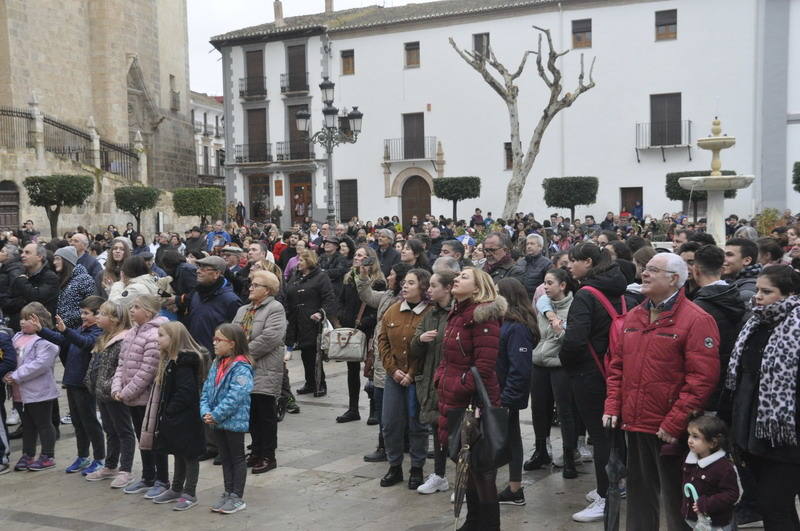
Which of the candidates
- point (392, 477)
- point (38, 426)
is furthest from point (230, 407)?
point (38, 426)

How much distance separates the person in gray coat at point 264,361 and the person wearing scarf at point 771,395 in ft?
11.8

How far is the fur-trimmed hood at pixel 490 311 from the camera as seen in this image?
537 centimetres

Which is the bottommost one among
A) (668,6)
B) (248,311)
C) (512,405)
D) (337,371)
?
(337,371)

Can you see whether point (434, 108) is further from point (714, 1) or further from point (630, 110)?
point (714, 1)

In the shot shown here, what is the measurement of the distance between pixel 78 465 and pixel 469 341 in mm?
3807

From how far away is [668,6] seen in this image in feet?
104

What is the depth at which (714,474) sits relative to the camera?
4414mm

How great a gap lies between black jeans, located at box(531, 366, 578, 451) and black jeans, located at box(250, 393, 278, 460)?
208cm

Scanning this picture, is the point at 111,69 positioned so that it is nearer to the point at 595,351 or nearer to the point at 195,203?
the point at 195,203

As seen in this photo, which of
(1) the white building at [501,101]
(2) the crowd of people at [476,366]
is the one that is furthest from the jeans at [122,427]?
(1) the white building at [501,101]

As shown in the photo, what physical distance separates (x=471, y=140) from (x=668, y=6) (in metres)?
9.01

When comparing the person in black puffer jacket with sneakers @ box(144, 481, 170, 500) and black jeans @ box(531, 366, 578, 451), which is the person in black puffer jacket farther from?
sneakers @ box(144, 481, 170, 500)

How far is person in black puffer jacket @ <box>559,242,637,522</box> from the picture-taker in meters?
5.52

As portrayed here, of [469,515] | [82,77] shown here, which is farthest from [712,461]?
[82,77]
